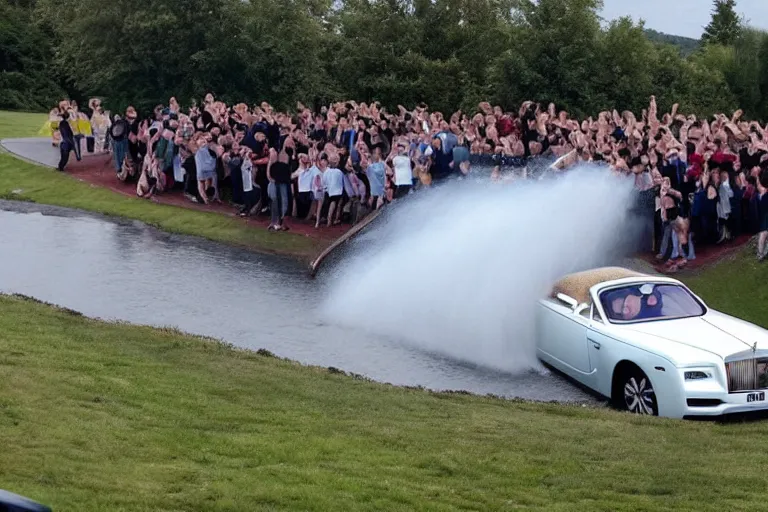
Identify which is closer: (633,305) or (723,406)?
(723,406)

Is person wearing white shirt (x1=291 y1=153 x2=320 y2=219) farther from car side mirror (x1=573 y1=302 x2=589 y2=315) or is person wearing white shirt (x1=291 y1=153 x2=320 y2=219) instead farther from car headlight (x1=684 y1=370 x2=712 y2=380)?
car headlight (x1=684 y1=370 x2=712 y2=380)

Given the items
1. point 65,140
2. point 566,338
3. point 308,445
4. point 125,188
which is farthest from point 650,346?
point 65,140

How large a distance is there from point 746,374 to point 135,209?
67.1 ft

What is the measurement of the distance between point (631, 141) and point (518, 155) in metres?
2.51

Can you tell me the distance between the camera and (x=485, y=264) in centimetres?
1895

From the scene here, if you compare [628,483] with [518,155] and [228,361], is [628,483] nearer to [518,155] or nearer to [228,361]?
[228,361]

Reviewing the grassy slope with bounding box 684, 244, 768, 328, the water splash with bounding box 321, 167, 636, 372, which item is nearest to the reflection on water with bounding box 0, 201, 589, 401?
the water splash with bounding box 321, 167, 636, 372

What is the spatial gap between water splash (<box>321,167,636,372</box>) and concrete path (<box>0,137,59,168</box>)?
61.6ft

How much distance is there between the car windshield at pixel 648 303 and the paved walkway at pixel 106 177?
1121cm

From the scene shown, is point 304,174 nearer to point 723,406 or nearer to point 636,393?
point 636,393

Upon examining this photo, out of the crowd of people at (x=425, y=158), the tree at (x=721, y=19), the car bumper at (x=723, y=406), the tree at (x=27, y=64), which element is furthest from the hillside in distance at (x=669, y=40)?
the tree at (x=27, y=64)

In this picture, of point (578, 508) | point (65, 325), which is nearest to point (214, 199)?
point (65, 325)

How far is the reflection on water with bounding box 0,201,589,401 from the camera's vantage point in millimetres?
16266

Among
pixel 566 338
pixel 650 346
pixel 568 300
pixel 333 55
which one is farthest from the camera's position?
pixel 333 55
